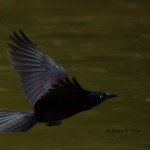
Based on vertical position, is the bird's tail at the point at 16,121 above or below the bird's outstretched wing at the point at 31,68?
below

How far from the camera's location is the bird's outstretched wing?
5.07 metres

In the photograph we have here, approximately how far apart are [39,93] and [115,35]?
642 cm

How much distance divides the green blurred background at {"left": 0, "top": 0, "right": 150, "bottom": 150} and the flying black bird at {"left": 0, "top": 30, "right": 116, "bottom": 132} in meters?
1.23

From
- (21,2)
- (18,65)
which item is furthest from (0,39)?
(18,65)

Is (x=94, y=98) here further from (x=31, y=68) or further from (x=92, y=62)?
(x=92, y=62)

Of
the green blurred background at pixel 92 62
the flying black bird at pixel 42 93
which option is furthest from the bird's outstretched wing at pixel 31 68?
the green blurred background at pixel 92 62

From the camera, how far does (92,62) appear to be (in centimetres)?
965

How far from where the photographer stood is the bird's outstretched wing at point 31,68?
5070mm

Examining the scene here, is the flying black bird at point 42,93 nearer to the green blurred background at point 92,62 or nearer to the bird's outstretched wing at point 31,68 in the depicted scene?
the bird's outstretched wing at point 31,68

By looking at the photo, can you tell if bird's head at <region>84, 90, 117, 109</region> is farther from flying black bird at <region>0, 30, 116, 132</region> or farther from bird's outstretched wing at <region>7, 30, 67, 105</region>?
bird's outstretched wing at <region>7, 30, 67, 105</region>

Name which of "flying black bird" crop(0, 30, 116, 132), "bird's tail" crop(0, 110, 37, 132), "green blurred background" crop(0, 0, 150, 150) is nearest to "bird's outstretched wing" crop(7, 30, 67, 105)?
"flying black bird" crop(0, 30, 116, 132)

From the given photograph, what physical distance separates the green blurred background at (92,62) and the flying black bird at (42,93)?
4.03 ft

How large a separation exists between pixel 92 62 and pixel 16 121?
4944mm

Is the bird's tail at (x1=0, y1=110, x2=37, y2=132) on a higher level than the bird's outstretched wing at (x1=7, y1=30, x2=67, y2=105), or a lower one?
lower
